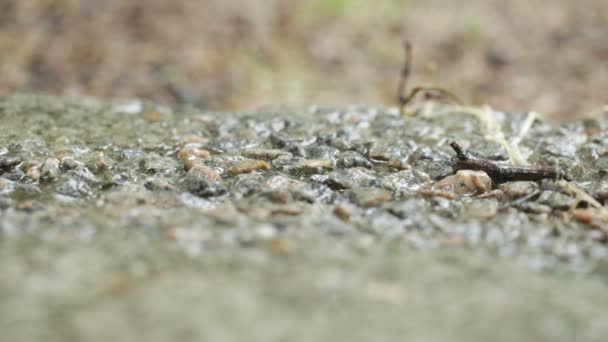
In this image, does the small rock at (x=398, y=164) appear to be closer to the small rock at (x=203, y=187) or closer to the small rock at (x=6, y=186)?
the small rock at (x=203, y=187)

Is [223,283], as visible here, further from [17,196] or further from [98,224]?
[17,196]

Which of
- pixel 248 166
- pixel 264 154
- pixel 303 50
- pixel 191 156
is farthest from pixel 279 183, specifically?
pixel 303 50

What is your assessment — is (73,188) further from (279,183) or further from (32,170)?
(279,183)

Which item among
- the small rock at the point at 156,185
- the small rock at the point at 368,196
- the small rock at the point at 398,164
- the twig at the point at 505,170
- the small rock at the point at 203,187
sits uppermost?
the twig at the point at 505,170

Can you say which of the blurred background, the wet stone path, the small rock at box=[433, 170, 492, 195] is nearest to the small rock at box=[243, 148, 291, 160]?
the wet stone path

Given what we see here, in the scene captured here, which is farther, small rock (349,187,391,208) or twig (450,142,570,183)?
twig (450,142,570,183)

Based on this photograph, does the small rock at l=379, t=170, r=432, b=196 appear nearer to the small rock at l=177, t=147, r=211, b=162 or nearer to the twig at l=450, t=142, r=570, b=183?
the twig at l=450, t=142, r=570, b=183

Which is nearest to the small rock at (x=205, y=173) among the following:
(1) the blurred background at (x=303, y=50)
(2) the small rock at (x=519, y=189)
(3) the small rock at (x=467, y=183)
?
(3) the small rock at (x=467, y=183)
